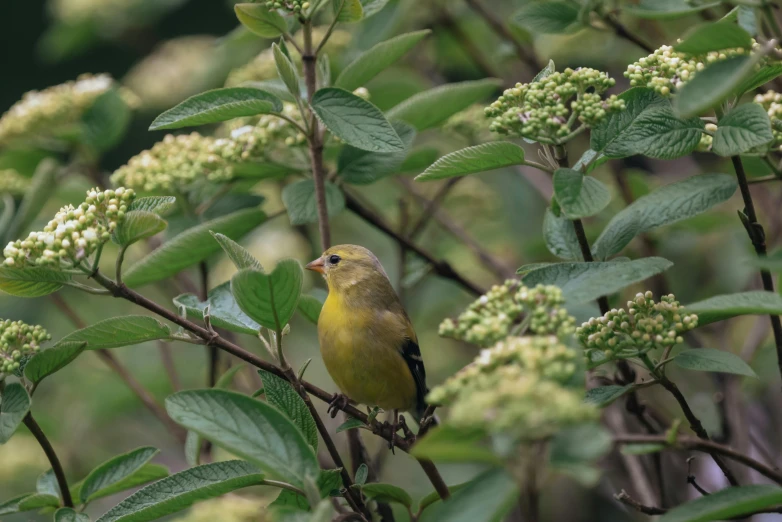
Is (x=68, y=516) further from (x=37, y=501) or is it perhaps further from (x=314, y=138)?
(x=314, y=138)

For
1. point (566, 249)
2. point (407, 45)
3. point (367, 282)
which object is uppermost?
point (407, 45)

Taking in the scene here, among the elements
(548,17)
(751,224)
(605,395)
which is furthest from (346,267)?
(751,224)

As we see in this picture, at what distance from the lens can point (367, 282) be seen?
3795 mm

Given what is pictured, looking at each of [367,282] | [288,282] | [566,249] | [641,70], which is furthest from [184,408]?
[367,282]

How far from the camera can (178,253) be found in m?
2.70

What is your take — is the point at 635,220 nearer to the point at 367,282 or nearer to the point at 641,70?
the point at 641,70

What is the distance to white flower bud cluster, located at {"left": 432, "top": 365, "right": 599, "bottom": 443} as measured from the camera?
132cm

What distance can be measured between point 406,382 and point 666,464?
157 centimetres

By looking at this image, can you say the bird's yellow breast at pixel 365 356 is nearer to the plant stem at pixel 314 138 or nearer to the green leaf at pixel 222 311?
the plant stem at pixel 314 138

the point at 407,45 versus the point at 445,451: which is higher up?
the point at 407,45

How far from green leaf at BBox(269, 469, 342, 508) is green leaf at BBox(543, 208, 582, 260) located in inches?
34.9

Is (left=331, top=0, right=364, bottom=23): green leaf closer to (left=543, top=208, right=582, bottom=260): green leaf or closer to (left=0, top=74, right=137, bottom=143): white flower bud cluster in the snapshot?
(left=543, top=208, right=582, bottom=260): green leaf

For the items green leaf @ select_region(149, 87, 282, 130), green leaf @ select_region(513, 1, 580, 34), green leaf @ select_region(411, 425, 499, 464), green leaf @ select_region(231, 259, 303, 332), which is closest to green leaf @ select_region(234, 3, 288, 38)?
green leaf @ select_region(149, 87, 282, 130)

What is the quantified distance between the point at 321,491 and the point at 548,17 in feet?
5.60
